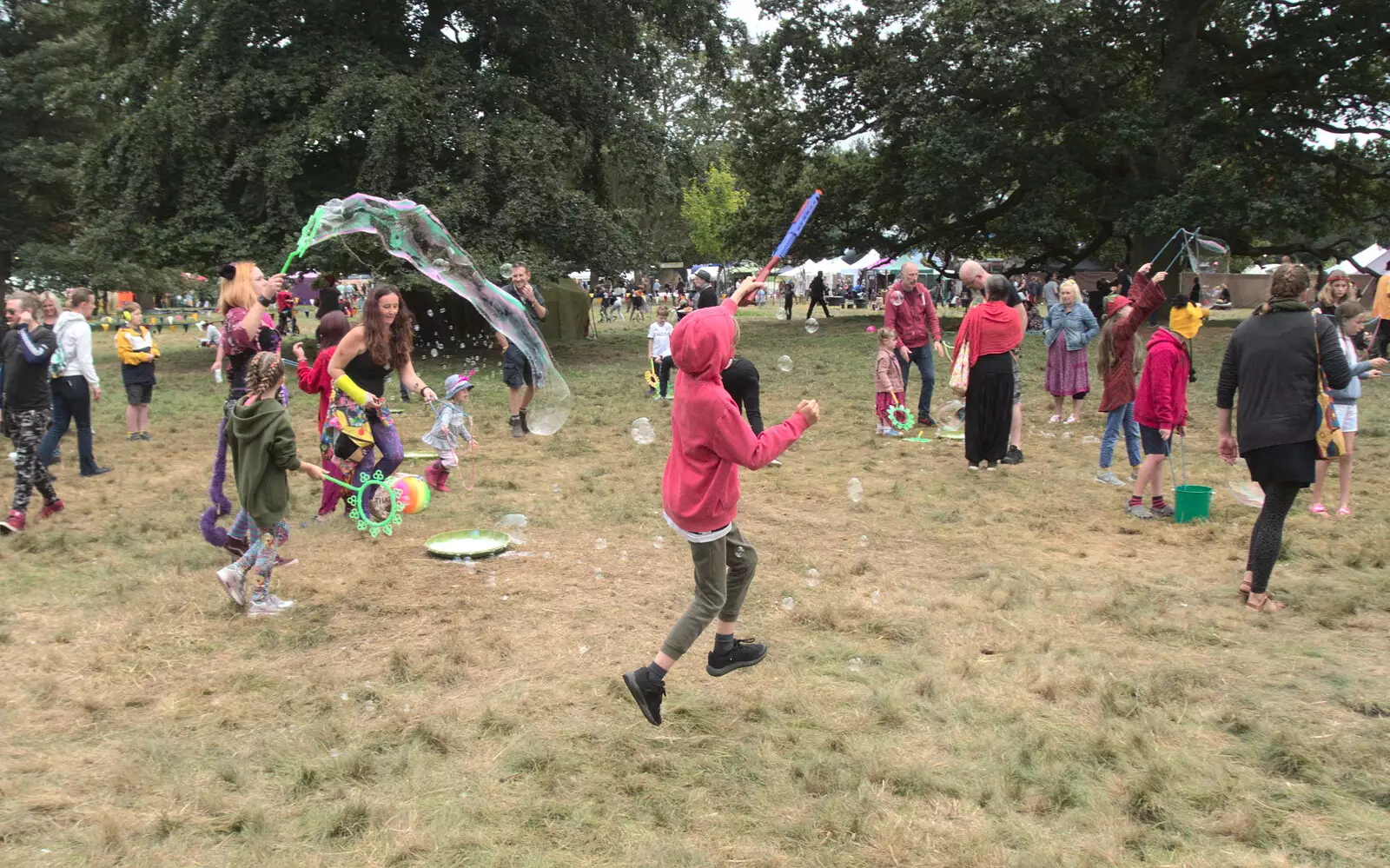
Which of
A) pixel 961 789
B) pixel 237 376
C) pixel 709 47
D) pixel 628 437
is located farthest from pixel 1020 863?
pixel 709 47

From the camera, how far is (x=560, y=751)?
387 centimetres

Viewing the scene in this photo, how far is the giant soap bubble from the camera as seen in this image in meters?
6.95

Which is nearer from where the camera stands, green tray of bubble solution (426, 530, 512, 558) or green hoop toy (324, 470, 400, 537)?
green tray of bubble solution (426, 530, 512, 558)

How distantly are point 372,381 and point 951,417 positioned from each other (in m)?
7.31

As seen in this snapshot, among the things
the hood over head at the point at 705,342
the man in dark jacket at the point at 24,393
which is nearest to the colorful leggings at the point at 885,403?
the hood over head at the point at 705,342

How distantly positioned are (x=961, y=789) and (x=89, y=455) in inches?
346

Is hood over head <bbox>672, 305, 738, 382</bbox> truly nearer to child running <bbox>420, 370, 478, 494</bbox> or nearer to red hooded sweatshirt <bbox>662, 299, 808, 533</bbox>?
red hooded sweatshirt <bbox>662, 299, 808, 533</bbox>

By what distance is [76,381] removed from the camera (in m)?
8.85

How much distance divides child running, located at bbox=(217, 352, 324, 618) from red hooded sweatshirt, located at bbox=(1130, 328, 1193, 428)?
558 centimetres

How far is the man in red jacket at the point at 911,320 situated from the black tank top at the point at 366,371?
547 centimetres

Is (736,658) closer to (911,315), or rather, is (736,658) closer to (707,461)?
(707,461)

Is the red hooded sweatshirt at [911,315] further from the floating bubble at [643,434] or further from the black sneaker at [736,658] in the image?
the black sneaker at [736,658]

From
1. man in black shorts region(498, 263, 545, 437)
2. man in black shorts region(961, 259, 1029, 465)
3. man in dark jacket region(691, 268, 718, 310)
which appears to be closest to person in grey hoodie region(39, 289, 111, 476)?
man in black shorts region(498, 263, 545, 437)

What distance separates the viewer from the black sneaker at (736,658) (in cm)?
441
